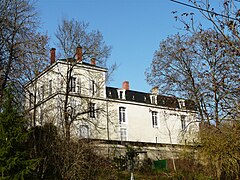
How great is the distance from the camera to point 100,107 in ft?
118

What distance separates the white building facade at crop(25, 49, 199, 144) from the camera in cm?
2369

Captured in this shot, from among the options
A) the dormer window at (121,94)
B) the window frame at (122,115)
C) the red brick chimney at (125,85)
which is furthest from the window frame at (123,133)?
the red brick chimney at (125,85)

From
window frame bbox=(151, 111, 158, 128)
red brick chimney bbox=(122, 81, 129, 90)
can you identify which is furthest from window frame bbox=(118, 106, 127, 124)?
red brick chimney bbox=(122, 81, 129, 90)

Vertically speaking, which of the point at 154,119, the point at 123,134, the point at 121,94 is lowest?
the point at 123,134

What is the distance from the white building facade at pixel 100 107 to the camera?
23.7 metres

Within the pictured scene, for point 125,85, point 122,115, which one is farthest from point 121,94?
point 125,85

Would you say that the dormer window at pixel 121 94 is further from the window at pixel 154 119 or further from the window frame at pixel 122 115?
the window at pixel 154 119

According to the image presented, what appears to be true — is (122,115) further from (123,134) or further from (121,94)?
(121,94)

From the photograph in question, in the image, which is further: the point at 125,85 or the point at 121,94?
the point at 125,85

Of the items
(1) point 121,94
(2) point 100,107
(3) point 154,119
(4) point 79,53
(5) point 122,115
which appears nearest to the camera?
(4) point 79,53

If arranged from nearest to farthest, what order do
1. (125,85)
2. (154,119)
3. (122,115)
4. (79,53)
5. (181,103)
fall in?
(181,103), (79,53), (122,115), (154,119), (125,85)

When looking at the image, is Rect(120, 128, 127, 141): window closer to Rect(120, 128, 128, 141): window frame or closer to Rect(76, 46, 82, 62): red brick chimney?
Rect(120, 128, 128, 141): window frame

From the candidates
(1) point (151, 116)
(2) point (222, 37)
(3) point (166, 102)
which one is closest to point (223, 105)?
(2) point (222, 37)

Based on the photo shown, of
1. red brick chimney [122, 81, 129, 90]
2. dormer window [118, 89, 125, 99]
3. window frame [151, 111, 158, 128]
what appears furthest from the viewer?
red brick chimney [122, 81, 129, 90]
